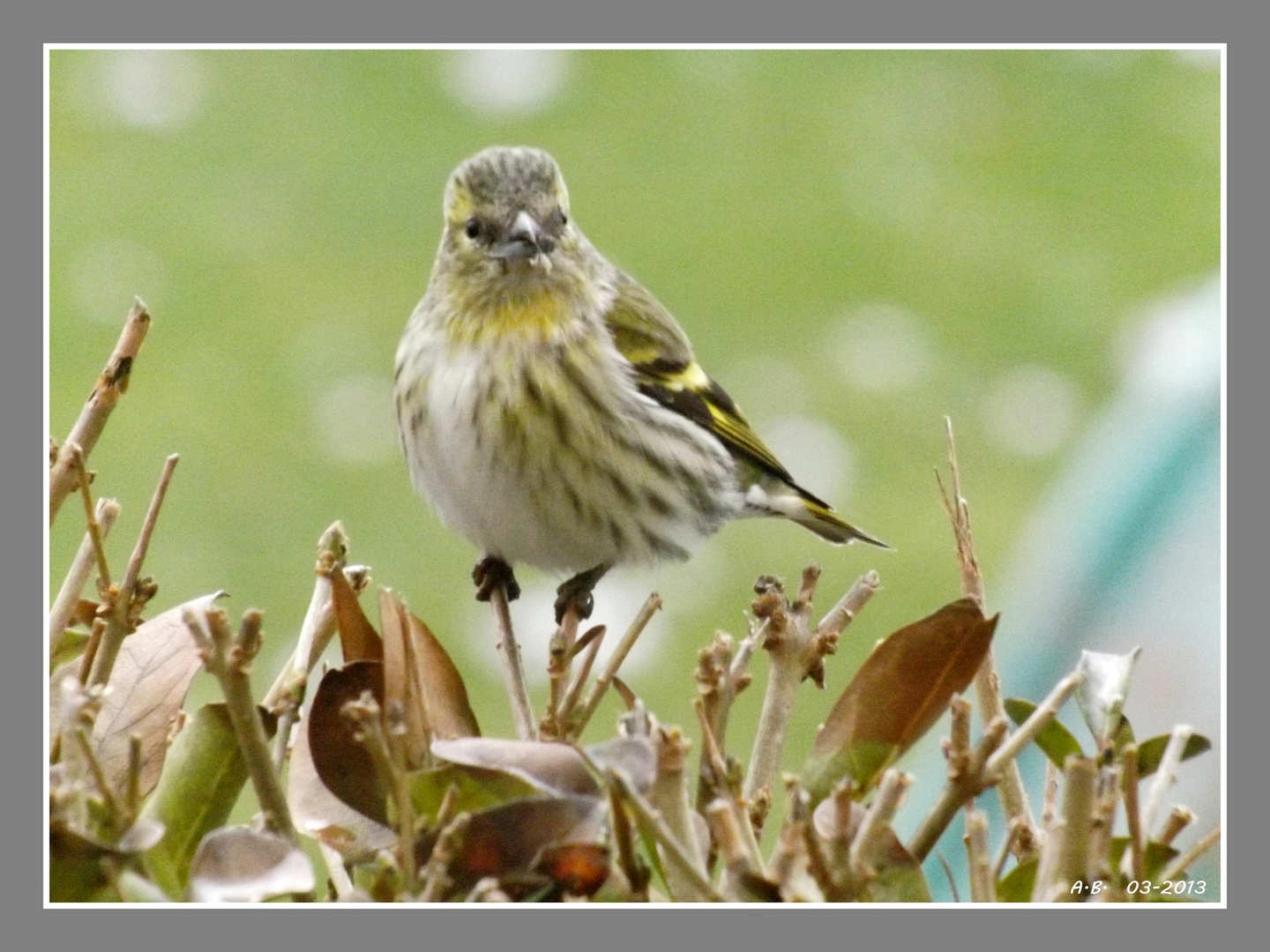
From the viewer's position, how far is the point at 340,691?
1397 mm

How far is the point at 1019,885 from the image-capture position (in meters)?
1.38

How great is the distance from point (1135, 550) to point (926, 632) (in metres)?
2.10

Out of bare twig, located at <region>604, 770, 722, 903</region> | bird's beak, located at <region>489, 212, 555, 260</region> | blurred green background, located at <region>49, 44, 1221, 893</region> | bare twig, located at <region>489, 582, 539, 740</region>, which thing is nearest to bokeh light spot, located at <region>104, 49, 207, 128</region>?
blurred green background, located at <region>49, 44, 1221, 893</region>

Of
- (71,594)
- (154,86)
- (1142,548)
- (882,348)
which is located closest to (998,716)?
(71,594)

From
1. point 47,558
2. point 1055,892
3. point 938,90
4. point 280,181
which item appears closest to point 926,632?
point 1055,892

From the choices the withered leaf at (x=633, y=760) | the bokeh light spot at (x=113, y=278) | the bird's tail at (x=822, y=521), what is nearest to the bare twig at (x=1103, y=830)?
the withered leaf at (x=633, y=760)

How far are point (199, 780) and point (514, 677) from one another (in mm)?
329

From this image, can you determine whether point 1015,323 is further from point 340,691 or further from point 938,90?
point 340,691

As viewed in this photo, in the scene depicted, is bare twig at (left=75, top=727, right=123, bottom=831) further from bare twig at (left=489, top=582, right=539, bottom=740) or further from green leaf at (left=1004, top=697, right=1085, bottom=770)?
green leaf at (left=1004, top=697, right=1085, bottom=770)

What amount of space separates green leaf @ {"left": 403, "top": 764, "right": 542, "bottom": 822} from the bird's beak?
141cm

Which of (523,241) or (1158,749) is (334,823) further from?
(523,241)

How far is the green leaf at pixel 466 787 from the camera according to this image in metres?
1.26

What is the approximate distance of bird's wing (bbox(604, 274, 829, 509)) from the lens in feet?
9.78

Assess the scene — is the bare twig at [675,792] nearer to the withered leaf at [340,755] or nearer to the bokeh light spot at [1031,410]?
the withered leaf at [340,755]
